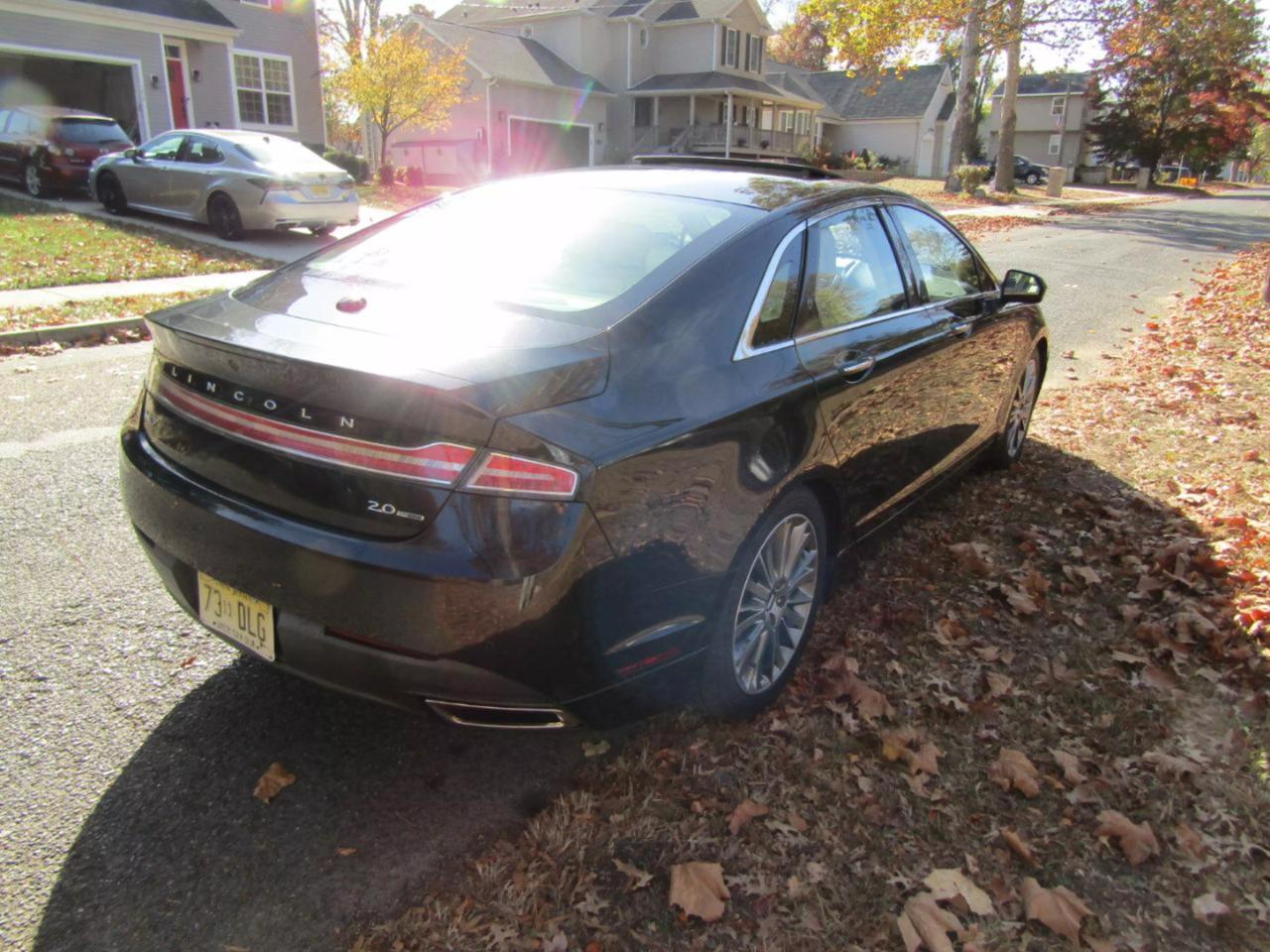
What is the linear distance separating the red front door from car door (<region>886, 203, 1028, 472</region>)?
79.2 ft

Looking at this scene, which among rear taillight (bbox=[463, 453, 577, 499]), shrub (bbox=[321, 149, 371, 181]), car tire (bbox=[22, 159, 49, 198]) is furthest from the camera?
shrub (bbox=[321, 149, 371, 181])

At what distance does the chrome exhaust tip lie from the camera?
7.61 feet

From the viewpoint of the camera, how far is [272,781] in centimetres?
264

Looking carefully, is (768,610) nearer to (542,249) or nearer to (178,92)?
(542,249)

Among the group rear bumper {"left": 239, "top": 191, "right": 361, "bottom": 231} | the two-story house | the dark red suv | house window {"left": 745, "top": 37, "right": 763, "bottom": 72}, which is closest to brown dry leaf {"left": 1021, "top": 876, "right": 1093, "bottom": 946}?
rear bumper {"left": 239, "top": 191, "right": 361, "bottom": 231}

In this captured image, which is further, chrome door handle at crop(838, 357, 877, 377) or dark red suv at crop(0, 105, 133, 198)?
dark red suv at crop(0, 105, 133, 198)

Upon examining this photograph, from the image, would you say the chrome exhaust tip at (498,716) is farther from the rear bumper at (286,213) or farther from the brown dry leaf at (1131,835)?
the rear bumper at (286,213)

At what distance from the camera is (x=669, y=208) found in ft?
10.8

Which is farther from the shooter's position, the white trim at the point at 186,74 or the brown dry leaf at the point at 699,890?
the white trim at the point at 186,74

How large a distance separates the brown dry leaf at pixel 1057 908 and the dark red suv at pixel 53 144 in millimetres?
18112

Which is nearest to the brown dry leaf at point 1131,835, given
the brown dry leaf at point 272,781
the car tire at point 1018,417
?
the brown dry leaf at point 272,781

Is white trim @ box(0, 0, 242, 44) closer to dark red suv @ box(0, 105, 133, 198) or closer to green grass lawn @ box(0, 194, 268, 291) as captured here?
dark red suv @ box(0, 105, 133, 198)

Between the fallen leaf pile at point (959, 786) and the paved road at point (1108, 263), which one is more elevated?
the paved road at point (1108, 263)

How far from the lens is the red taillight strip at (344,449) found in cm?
216
